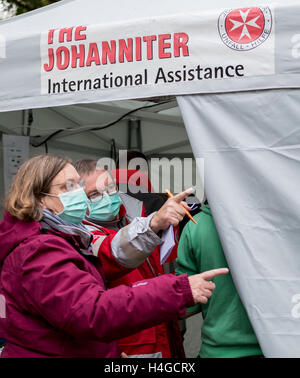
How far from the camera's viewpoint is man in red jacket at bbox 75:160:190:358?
199cm

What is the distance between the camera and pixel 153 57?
7.32ft

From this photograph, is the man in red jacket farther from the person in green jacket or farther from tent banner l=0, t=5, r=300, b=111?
tent banner l=0, t=5, r=300, b=111

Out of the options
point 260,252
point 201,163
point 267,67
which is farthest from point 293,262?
point 267,67

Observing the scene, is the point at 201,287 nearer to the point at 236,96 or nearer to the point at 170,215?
the point at 170,215

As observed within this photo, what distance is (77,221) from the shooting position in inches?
76.4

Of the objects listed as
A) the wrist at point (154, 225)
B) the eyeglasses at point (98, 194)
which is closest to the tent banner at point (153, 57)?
the eyeglasses at point (98, 194)

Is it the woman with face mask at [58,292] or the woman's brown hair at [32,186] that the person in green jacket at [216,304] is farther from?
the woman's brown hair at [32,186]

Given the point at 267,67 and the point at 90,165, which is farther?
the point at 90,165

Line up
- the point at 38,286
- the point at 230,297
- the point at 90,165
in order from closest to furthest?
Answer: the point at 38,286
the point at 230,297
the point at 90,165

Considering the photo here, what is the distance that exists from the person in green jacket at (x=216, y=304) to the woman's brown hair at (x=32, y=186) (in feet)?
2.47

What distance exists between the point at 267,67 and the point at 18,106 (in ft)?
4.15

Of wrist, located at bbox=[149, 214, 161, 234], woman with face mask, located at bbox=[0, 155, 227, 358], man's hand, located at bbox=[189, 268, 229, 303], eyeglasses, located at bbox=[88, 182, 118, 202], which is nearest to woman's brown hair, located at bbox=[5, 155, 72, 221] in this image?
woman with face mask, located at bbox=[0, 155, 227, 358]

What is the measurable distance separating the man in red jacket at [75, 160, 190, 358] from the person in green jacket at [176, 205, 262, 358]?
24 centimetres

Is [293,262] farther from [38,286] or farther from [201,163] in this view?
[38,286]
